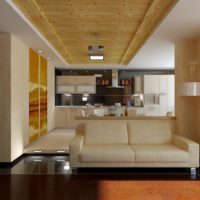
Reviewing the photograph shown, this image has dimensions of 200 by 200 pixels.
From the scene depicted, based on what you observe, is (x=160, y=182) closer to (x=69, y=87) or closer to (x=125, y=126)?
(x=125, y=126)

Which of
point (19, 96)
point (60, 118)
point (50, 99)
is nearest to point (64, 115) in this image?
point (60, 118)

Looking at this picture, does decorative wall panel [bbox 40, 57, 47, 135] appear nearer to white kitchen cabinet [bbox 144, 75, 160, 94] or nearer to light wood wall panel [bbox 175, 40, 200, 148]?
white kitchen cabinet [bbox 144, 75, 160, 94]

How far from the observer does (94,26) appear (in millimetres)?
5086

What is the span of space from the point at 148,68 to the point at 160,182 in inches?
282

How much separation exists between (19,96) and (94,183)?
271cm

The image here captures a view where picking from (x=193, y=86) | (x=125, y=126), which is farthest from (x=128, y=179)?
(x=193, y=86)

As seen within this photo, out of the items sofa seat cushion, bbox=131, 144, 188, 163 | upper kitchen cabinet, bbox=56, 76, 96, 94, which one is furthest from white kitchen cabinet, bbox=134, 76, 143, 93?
sofa seat cushion, bbox=131, 144, 188, 163

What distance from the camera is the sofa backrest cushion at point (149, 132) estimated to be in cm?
509

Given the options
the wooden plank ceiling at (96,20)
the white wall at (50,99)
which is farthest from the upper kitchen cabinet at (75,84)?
the wooden plank ceiling at (96,20)

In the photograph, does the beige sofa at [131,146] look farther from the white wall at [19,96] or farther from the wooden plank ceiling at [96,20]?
the wooden plank ceiling at [96,20]

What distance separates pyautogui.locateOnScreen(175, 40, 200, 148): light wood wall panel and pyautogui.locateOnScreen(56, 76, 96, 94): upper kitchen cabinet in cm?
564

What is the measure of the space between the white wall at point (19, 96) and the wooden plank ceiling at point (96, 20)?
2.19 ft

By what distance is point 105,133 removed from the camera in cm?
515

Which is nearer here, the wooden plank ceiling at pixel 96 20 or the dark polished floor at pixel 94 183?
the dark polished floor at pixel 94 183
